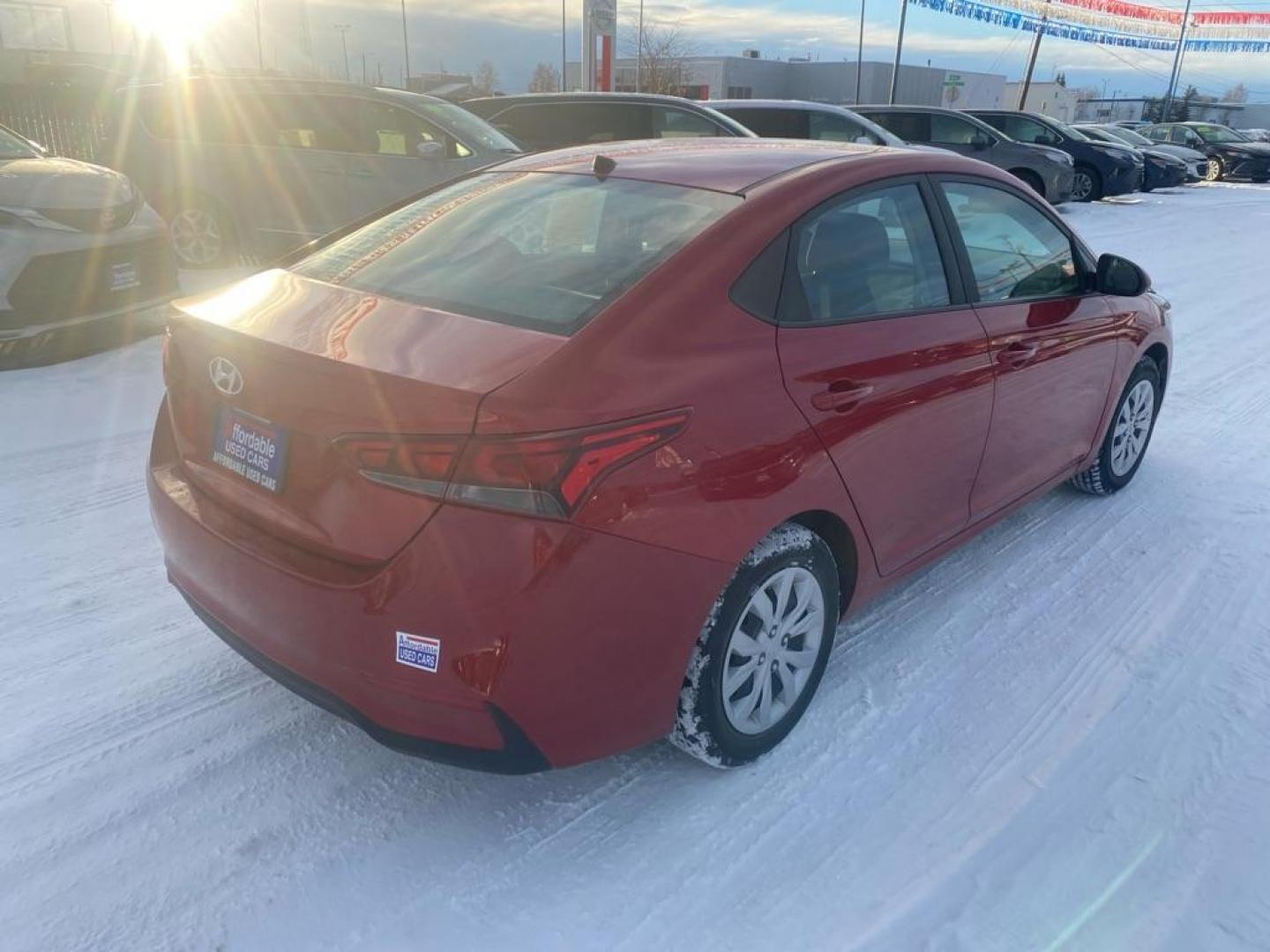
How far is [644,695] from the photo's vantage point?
229cm

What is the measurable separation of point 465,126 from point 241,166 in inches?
77.6

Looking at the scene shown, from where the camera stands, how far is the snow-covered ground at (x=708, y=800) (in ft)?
7.15

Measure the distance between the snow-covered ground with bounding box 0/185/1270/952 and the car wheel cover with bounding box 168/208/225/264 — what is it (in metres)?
5.38

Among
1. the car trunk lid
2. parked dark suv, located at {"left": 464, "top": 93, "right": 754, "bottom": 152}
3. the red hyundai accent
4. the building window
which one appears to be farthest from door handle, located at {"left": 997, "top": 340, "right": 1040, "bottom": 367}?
the building window

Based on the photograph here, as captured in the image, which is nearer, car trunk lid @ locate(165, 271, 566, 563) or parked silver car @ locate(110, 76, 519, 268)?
car trunk lid @ locate(165, 271, 566, 563)

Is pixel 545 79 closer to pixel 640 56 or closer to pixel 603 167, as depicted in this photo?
pixel 640 56

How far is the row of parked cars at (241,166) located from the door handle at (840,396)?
1.81 m

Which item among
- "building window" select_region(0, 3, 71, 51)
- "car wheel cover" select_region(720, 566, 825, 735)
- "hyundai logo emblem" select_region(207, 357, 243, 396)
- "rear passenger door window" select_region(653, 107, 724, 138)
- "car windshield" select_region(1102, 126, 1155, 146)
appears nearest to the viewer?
"hyundai logo emblem" select_region(207, 357, 243, 396)

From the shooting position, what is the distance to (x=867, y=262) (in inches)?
115

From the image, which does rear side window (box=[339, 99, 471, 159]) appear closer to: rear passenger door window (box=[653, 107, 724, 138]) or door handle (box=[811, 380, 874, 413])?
rear passenger door window (box=[653, 107, 724, 138])

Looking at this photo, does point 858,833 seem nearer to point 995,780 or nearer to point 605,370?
point 995,780

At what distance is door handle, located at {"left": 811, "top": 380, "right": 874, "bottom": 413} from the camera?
8.43ft

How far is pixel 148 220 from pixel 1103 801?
6.67m

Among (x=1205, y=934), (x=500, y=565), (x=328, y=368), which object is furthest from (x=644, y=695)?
(x=1205, y=934)
